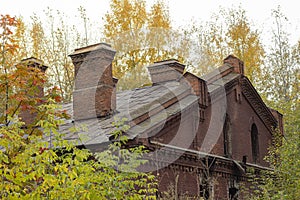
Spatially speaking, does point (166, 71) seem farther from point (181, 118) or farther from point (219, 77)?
point (181, 118)

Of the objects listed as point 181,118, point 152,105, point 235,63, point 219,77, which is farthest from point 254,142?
point 152,105

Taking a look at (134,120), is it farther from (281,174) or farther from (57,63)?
(57,63)

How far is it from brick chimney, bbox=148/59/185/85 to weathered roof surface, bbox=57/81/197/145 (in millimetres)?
364

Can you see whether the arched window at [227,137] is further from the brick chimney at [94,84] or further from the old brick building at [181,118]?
the brick chimney at [94,84]

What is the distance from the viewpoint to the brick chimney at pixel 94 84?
650 inches

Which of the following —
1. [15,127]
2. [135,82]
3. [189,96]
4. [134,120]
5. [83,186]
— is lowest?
[83,186]

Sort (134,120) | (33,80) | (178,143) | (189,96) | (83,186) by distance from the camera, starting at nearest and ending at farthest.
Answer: (83,186) → (33,80) → (134,120) → (178,143) → (189,96)

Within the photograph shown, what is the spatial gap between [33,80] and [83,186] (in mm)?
4215

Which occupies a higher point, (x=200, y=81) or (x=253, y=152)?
(x=200, y=81)

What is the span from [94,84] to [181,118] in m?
3.09

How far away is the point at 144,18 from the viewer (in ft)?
99.4

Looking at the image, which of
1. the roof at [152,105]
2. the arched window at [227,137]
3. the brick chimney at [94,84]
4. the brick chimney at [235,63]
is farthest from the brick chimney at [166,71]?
the brick chimney at [94,84]

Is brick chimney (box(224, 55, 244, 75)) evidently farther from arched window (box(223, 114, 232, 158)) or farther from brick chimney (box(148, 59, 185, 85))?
arched window (box(223, 114, 232, 158))

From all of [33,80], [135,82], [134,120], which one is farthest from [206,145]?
[135,82]
